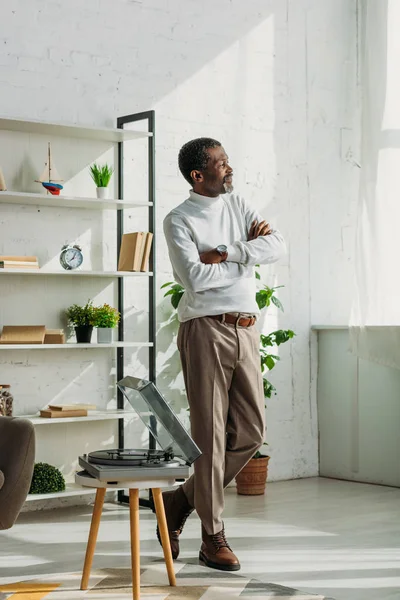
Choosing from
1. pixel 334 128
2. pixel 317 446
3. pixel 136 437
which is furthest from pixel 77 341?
pixel 334 128

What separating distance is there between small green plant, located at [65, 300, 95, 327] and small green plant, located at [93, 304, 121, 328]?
0.07ft

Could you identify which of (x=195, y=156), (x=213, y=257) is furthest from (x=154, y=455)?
(x=195, y=156)

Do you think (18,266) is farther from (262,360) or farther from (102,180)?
(262,360)

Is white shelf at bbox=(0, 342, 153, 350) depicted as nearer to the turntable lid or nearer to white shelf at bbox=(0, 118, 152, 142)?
white shelf at bbox=(0, 118, 152, 142)

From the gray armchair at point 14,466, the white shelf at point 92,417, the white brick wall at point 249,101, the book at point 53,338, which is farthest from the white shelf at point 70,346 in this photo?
the gray armchair at point 14,466

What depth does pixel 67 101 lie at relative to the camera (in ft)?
16.9

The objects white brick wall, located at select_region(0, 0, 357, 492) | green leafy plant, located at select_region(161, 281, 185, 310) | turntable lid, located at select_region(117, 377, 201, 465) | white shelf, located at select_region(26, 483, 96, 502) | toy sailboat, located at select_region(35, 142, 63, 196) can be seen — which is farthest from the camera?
green leafy plant, located at select_region(161, 281, 185, 310)

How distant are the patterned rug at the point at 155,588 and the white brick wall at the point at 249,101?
5.68 ft

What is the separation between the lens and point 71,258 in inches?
195

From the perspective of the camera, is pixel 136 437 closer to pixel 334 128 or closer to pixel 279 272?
pixel 279 272

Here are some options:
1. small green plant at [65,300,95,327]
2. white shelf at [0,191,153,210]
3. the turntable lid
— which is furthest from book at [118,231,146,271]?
the turntable lid

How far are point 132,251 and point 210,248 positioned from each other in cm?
137

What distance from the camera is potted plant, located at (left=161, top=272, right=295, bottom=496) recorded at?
548 cm

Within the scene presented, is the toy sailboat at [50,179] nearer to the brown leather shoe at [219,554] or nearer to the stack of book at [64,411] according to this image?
the stack of book at [64,411]
